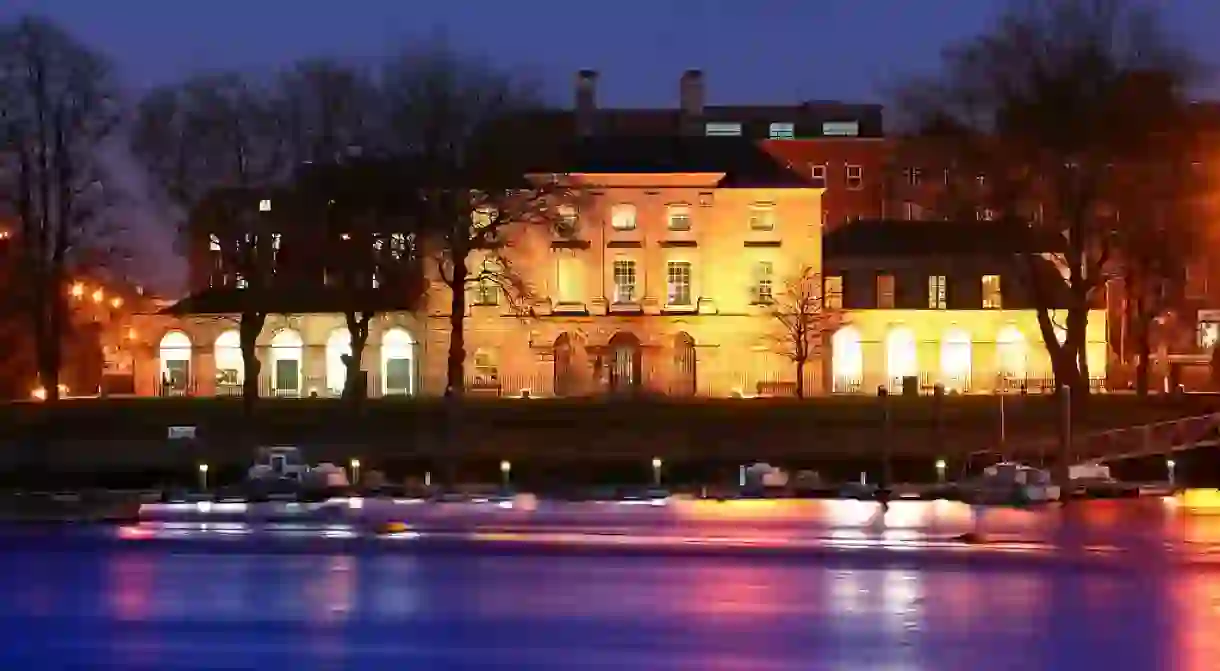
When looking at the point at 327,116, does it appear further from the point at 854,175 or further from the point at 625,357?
the point at 854,175

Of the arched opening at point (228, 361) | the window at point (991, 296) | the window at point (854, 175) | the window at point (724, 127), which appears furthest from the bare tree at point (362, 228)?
the window at point (724, 127)

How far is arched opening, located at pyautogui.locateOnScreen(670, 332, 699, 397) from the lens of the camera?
87.0m

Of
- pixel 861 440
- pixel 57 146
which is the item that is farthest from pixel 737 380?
pixel 57 146

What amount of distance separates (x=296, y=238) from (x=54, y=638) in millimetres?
47595

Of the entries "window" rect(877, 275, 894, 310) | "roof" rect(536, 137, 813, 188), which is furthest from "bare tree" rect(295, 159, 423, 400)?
"window" rect(877, 275, 894, 310)

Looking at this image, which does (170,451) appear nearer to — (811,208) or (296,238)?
(296,238)

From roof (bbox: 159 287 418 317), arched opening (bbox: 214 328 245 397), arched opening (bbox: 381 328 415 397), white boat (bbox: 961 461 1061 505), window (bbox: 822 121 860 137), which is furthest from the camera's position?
window (bbox: 822 121 860 137)

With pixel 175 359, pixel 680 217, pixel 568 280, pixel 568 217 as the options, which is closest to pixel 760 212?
pixel 680 217

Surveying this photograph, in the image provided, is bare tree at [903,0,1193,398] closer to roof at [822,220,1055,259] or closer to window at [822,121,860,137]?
roof at [822,220,1055,259]

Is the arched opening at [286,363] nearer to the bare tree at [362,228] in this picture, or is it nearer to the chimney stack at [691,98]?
the bare tree at [362,228]

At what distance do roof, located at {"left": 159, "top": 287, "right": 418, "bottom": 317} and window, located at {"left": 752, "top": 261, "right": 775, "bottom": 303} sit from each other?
16281mm

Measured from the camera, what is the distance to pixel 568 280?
89.0 meters

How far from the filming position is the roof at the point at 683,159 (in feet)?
294

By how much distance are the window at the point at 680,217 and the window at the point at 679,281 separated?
1.65 m
